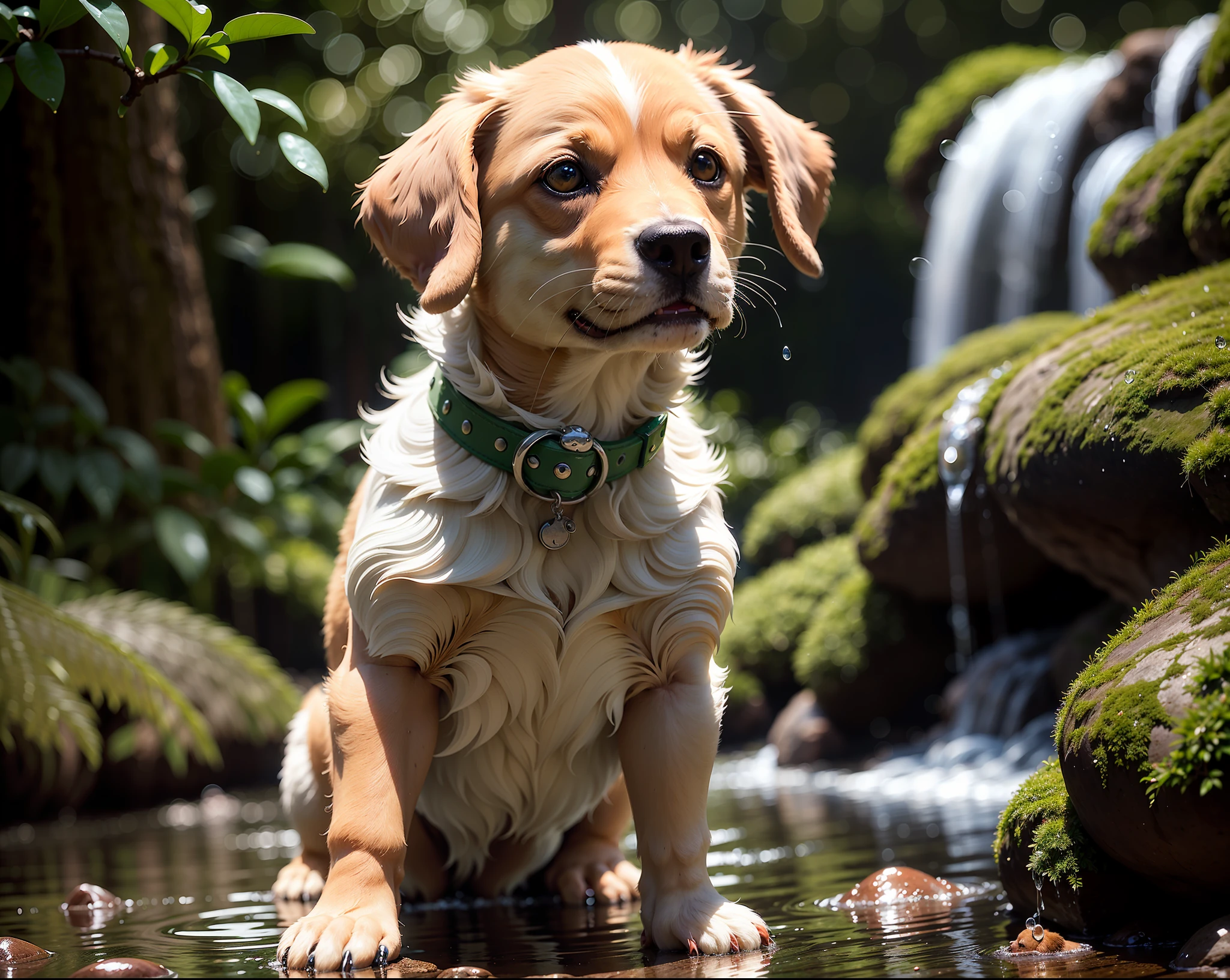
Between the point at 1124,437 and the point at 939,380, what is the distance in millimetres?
4396

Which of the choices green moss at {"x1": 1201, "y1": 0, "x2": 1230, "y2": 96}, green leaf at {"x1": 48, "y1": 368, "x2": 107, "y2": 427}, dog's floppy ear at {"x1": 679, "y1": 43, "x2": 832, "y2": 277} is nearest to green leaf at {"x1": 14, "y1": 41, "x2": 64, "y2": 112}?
dog's floppy ear at {"x1": 679, "y1": 43, "x2": 832, "y2": 277}

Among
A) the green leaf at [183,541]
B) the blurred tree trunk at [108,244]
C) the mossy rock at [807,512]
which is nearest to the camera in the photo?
the blurred tree trunk at [108,244]

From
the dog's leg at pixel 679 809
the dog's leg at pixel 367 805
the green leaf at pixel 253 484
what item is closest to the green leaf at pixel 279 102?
the dog's leg at pixel 367 805

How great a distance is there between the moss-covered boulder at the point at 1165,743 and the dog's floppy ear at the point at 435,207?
1485 mm

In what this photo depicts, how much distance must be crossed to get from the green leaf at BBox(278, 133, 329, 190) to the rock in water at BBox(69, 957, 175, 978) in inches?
61.7

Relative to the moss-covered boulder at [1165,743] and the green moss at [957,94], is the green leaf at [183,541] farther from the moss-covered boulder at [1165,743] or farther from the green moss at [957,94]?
the green moss at [957,94]

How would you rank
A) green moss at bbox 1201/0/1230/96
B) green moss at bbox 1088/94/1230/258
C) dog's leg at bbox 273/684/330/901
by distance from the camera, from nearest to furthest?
dog's leg at bbox 273/684/330/901 < green moss at bbox 1088/94/1230/258 < green moss at bbox 1201/0/1230/96

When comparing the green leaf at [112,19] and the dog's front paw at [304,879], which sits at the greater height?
the green leaf at [112,19]

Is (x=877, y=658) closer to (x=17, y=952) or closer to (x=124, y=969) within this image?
(x=17, y=952)

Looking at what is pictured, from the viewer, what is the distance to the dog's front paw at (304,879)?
3.34 meters

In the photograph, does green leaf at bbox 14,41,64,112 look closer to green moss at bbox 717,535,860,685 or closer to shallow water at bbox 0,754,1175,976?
shallow water at bbox 0,754,1175,976

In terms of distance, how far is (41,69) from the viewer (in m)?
2.52

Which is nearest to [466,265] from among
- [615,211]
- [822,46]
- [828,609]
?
[615,211]

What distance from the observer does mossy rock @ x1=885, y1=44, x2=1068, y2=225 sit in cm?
1195
